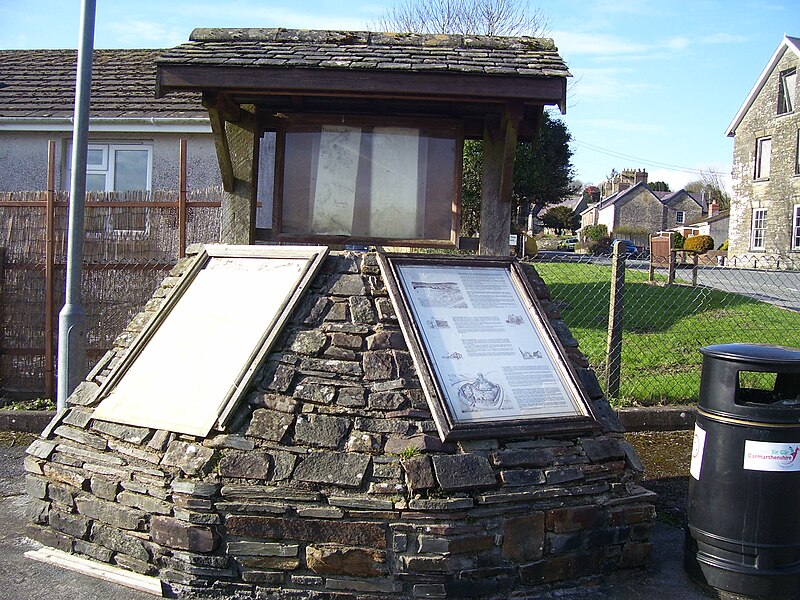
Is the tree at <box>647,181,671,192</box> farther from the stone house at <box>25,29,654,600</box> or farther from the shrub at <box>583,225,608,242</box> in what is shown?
the stone house at <box>25,29,654,600</box>

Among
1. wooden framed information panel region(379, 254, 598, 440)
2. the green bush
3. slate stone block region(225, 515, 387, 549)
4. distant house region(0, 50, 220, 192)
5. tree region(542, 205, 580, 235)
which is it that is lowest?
slate stone block region(225, 515, 387, 549)

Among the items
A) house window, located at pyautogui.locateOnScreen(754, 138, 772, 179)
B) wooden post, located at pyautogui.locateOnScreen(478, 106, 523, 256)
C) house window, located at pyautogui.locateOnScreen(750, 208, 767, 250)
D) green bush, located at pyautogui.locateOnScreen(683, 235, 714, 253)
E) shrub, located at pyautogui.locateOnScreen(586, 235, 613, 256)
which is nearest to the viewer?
wooden post, located at pyautogui.locateOnScreen(478, 106, 523, 256)

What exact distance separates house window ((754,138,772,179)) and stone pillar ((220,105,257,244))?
35129 mm

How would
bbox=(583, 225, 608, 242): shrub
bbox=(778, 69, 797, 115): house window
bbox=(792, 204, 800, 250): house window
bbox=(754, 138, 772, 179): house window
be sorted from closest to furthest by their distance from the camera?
bbox=(792, 204, 800, 250): house window → bbox=(778, 69, 797, 115): house window → bbox=(754, 138, 772, 179): house window → bbox=(583, 225, 608, 242): shrub

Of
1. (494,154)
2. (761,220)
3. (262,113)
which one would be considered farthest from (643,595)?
(761,220)

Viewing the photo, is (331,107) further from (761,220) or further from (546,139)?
(761,220)

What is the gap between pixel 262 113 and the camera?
542 centimetres

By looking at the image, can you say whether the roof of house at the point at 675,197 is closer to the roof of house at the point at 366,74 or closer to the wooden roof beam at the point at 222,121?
the roof of house at the point at 366,74

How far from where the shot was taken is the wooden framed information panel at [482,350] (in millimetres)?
3908

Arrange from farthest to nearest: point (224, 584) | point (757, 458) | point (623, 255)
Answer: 1. point (623, 255)
2. point (757, 458)
3. point (224, 584)

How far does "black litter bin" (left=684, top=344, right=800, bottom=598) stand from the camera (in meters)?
3.78

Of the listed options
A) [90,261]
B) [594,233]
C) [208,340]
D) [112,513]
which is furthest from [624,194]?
[112,513]

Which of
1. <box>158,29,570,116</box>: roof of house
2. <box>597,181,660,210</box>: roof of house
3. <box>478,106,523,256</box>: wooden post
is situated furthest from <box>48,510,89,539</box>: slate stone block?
<box>597,181,660,210</box>: roof of house

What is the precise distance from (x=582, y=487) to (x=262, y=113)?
12.0ft
